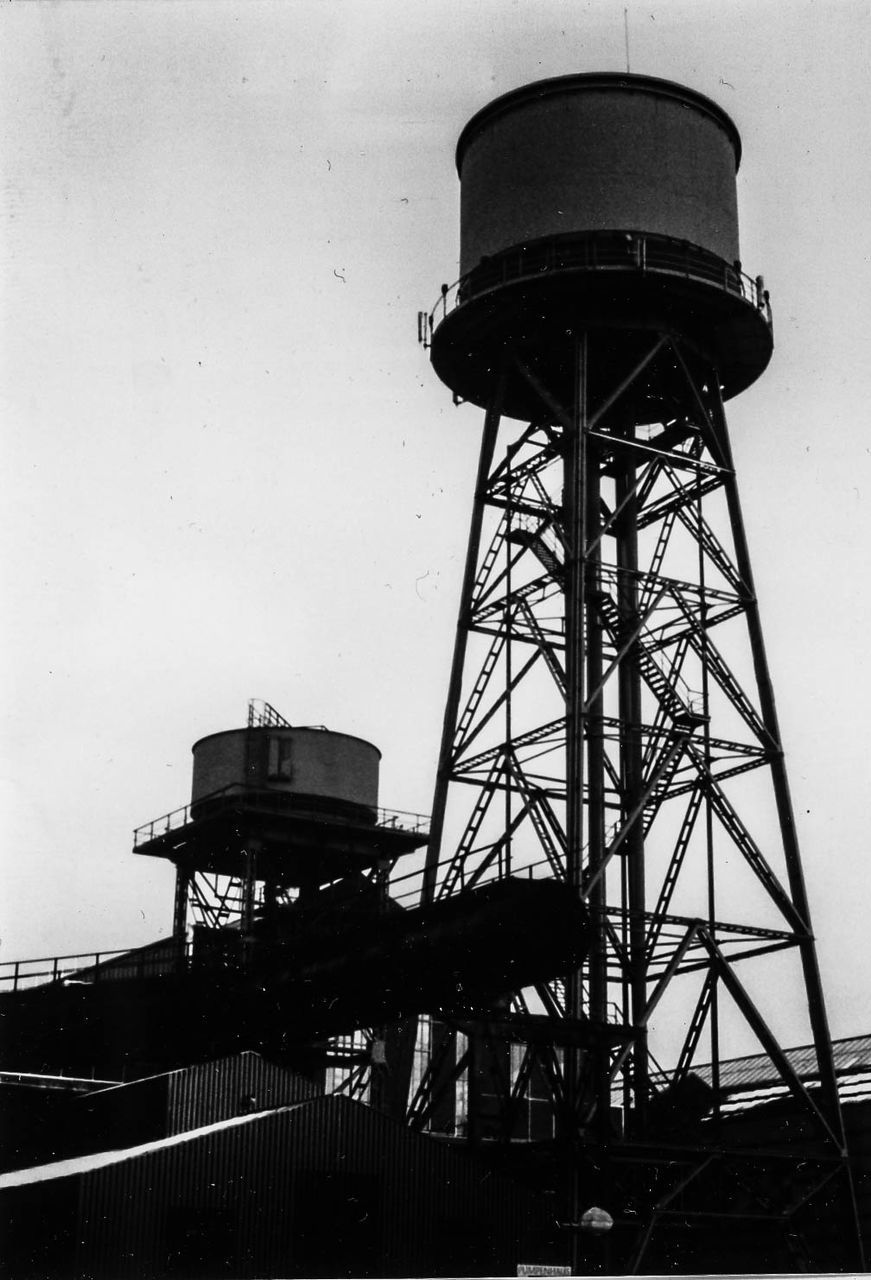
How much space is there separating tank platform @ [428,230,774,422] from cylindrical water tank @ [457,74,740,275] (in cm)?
40

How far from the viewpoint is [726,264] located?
3164 cm

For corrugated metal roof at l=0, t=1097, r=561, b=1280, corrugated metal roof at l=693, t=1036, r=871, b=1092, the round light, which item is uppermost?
corrugated metal roof at l=693, t=1036, r=871, b=1092

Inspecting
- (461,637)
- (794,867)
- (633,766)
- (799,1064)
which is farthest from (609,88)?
(799,1064)

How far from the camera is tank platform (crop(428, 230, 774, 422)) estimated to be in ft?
100

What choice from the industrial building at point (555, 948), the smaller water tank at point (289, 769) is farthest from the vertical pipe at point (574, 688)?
the smaller water tank at point (289, 769)

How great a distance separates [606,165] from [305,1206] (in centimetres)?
1741

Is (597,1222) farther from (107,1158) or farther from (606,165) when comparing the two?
(606,165)

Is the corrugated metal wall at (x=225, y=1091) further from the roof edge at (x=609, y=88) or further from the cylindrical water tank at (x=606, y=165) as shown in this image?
the roof edge at (x=609, y=88)

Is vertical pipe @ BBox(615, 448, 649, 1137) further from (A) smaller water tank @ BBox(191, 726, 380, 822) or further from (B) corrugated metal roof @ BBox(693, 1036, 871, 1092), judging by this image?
(A) smaller water tank @ BBox(191, 726, 380, 822)

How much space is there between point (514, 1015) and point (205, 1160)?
539cm

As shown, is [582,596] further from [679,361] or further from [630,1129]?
[630,1129]

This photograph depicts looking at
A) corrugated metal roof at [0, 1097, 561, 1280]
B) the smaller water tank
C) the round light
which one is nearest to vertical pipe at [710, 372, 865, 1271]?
corrugated metal roof at [0, 1097, 561, 1280]

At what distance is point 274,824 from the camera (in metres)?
46.5

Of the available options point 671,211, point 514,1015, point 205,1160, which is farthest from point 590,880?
point 671,211
